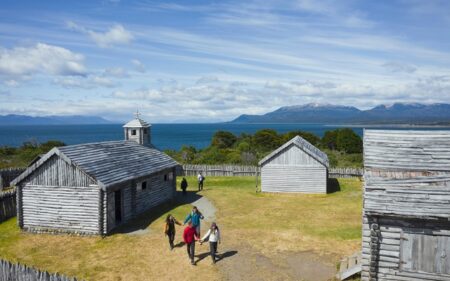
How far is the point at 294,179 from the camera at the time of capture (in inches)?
1258

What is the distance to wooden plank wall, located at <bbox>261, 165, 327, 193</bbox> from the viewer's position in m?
31.6

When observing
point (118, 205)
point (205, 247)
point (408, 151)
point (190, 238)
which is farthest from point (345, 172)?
point (190, 238)

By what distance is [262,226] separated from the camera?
22.7 meters

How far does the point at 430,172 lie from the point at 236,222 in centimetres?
1143

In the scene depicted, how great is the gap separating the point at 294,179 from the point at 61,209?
57.9 ft

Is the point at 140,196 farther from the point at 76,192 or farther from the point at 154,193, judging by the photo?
the point at 76,192

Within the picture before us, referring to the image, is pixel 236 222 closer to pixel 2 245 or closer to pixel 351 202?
pixel 351 202

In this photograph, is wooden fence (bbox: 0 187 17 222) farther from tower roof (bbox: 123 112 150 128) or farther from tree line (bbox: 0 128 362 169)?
tree line (bbox: 0 128 362 169)

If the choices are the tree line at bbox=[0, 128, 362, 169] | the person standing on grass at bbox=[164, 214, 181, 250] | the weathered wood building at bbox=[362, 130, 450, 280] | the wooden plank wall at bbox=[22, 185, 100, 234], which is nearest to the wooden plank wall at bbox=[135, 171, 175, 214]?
the wooden plank wall at bbox=[22, 185, 100, 234]

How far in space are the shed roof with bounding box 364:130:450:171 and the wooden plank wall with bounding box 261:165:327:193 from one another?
44.3 ft

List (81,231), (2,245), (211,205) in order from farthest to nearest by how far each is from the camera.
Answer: (211,205)
(81,231)
(2,245)

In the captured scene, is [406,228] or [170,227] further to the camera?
[170,227]

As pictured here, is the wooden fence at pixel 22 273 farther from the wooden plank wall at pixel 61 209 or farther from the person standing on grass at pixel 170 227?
the wooden plank wall at pixel 61 209

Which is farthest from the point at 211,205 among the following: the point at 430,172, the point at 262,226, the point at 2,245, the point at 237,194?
the point at 430,172
